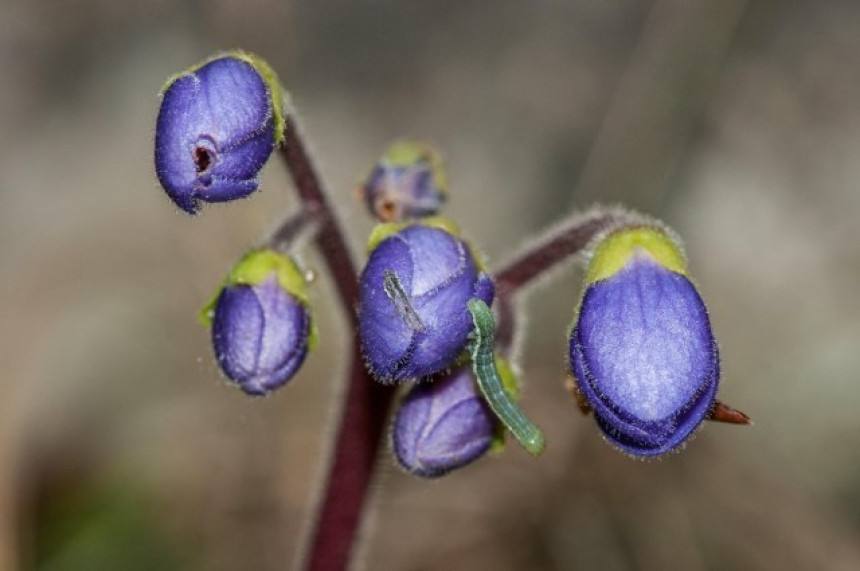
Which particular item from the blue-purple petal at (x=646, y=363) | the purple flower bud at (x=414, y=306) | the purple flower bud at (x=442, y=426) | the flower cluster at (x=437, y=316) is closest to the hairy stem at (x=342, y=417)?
the flower cluster at (x=437, y=316)

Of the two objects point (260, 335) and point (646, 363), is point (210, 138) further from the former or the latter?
point (646, 363)

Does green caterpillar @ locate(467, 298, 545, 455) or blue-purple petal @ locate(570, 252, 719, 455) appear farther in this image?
green caterpillar @ locate(467, 298, 545, 455)

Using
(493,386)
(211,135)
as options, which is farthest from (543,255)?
(211,135)

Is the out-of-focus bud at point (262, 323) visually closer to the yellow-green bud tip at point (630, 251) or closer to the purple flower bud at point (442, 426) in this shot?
the purple flower bud at point (442, 426)

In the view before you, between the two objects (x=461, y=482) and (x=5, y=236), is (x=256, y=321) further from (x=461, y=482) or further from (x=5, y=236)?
(x=5, y=236)

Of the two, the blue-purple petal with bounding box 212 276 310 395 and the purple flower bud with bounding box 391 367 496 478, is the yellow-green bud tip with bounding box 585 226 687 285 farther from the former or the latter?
the blue-purple petal with bounding box 212 276 310 395

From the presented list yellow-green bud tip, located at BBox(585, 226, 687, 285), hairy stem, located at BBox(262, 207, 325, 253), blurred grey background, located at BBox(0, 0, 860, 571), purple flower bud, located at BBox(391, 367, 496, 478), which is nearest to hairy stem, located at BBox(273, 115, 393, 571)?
hairy stem, located at BBox(262, 207, 325, 253)

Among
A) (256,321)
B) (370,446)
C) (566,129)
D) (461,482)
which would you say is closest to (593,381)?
(256,321)
